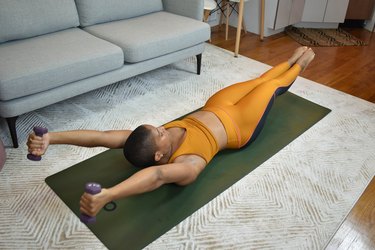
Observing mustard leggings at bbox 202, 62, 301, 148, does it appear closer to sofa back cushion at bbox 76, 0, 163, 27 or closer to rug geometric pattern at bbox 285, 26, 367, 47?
sofa back cushion at bbox 76, 0, 163, 27

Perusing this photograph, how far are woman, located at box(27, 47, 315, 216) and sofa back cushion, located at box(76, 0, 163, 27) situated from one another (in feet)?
3.80

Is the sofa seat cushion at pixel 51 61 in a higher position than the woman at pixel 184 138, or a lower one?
higher

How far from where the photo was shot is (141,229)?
148 cm

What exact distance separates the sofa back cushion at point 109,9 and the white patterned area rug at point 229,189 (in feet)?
1.65

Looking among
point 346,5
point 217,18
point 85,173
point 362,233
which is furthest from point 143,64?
point 346,5

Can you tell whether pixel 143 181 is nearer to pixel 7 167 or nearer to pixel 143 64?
pixel 7 167

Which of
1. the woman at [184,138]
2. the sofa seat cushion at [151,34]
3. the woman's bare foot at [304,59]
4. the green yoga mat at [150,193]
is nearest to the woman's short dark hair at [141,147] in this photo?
the woman at [184,138]

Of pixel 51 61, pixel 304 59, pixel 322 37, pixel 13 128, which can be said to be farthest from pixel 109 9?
pixel 322 37

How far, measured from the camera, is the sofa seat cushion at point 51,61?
5.85ft

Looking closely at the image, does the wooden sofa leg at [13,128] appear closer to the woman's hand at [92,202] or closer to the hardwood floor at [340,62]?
the woman's hand at [92,202]

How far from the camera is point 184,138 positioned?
1.71 metres

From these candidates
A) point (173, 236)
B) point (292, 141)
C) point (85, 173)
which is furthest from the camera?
point (292, 141)

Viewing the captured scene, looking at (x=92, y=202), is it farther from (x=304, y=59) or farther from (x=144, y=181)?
(x=304, y=59)

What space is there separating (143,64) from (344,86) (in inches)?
67.9
